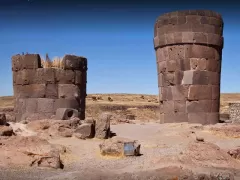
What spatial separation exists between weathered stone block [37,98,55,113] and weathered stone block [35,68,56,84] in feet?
2.12

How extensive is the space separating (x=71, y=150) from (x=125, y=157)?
4.95ft

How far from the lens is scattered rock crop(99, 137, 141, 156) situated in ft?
28.7

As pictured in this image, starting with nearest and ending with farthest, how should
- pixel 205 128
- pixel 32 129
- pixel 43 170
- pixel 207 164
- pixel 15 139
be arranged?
1. pixel 43 170
2. pixel 207 164
3. pixel 15 139
4. pixel 32 129
5. pixel 205 128

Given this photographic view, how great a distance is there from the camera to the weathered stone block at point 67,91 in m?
13.6

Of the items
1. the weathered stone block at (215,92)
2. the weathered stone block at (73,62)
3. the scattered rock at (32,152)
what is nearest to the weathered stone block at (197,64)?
the weathered stone block at (215,92)

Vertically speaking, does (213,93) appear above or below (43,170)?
above

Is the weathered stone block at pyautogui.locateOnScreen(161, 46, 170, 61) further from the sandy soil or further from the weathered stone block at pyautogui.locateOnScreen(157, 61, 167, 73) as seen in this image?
the sandy soil

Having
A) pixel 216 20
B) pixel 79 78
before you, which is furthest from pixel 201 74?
pixel 79 78

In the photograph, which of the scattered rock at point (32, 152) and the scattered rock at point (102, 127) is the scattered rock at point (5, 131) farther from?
the scattered rock at point (102, 127)

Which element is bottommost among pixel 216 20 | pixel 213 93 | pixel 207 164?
pixel 207 164

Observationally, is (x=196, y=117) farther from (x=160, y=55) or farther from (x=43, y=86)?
(x=43, y=86)

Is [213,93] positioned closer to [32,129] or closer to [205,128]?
[205,128]

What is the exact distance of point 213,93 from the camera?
48.1 feet

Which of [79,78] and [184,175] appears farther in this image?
[79,78]
